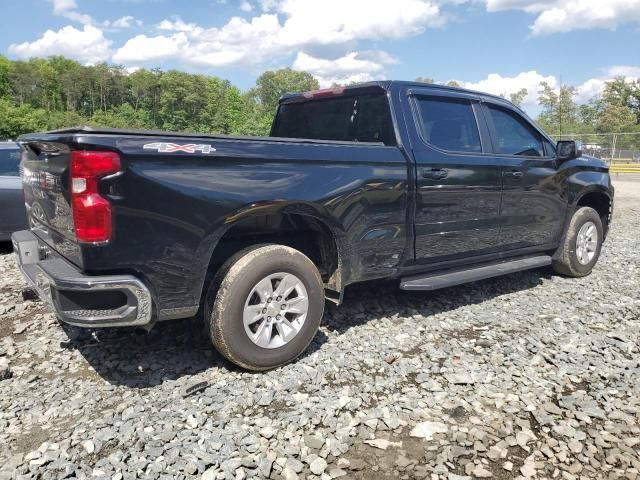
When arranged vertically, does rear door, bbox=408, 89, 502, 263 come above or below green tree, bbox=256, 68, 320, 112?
below

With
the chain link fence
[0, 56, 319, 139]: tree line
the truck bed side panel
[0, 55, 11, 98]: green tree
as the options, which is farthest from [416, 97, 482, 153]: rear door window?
[0, 55, 11, 98]: green tree

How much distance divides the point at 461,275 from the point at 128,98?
12320cm

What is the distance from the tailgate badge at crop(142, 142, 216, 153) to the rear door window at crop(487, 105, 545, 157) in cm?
294

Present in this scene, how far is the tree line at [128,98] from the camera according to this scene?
91.2 metres

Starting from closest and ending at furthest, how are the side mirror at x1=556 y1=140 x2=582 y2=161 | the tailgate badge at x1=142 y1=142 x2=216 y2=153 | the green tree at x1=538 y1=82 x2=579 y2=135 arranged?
the tailgate badge at x1=142 y1=142 x2=216 y2=153 → the side mirror at x1=556 y1=140 x2=582 y2=161 → the green tree at x1=538 y1=82 x2=579 y2=135

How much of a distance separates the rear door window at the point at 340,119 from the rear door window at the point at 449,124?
343 mm

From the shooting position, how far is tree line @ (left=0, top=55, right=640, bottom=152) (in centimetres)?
9119

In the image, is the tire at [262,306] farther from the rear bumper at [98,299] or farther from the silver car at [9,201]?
the silver car at [9,201]

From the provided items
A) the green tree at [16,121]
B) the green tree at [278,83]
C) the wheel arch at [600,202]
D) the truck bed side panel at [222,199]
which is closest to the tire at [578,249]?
the wheel arch at [600,202]

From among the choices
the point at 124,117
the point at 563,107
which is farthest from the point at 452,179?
the point at 124,117

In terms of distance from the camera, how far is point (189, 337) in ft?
13.4

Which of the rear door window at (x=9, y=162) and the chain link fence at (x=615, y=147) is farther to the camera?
the chain link fence at (x=615, y=147)

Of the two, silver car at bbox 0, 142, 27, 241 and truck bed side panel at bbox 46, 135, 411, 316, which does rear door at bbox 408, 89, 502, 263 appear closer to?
truck bed side panel at bbox 46, 135, 411, 316

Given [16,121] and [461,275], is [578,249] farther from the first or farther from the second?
[16,121]
